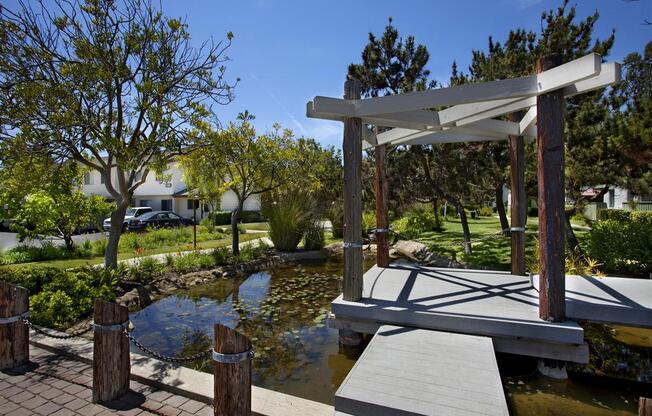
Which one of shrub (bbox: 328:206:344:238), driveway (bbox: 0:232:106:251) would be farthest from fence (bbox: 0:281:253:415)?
shrub (bbox: 328:206:344:238)

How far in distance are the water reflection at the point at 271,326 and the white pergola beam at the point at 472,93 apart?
120 inches

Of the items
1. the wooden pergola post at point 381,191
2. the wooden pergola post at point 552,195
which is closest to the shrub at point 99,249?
the wooden pergola post at point 381,191

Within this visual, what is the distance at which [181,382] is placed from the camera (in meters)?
3.41

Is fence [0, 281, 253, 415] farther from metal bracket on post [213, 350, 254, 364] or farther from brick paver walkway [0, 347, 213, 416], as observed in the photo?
Answer: brick paver walkway [0, 347, 213, 416]

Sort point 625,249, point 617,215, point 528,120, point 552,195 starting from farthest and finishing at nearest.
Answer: point 617,215 < point 625,249 < point 528,120 < point 552,195

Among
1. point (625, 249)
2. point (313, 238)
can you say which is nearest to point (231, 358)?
point (625, 249)

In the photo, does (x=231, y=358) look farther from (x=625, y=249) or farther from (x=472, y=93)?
(x=625, y=249)

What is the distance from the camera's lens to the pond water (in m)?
3.62

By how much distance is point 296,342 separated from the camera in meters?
5.09

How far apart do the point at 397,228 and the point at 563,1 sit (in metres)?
9.53

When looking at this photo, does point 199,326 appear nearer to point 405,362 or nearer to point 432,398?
point 405,362

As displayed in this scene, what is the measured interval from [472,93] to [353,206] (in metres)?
1.85

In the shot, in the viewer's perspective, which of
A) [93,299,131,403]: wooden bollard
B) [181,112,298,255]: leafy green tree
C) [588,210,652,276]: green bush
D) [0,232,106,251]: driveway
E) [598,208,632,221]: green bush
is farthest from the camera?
[598,208,632,221]: green bush

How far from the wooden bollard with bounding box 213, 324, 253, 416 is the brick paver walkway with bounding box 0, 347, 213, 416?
18.4 inches
